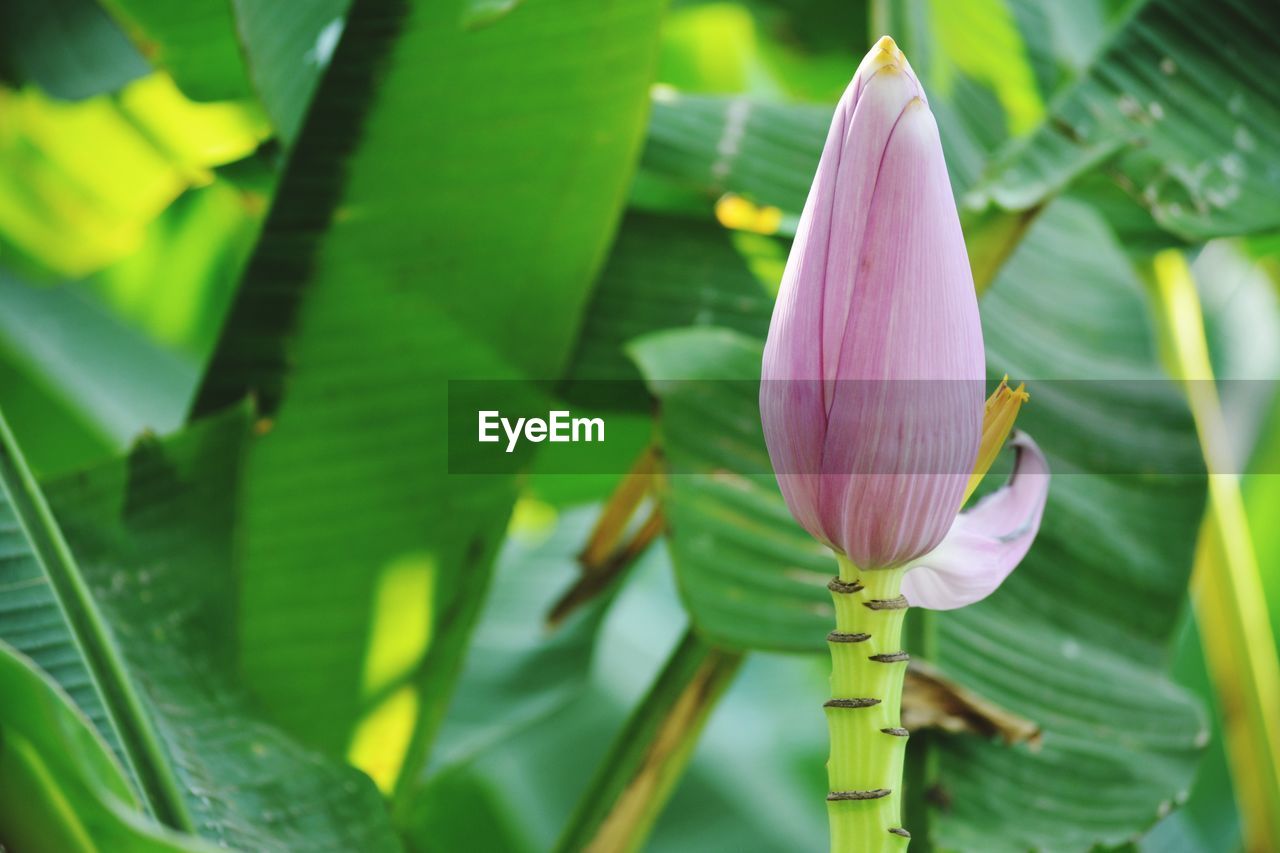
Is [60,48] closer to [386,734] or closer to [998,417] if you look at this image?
[386,734]

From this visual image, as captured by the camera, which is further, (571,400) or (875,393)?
(571,400)

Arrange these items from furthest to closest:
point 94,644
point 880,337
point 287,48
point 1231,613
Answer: point 1231,613 → point 287,48 → point 94,644 → point 880,337

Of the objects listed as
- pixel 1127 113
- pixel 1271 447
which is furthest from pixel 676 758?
pixel 1271 447

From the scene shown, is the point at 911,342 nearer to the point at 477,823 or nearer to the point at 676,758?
A: the point at 676,758

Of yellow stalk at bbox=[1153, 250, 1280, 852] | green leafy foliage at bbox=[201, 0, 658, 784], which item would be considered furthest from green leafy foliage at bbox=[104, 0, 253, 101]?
yellow stalk at bbox=[1153, 250, 1280, 852]

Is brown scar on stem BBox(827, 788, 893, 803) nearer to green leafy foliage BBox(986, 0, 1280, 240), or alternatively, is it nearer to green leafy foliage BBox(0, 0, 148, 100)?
green leafy foliage BBox(986, 0, 1280, 240)

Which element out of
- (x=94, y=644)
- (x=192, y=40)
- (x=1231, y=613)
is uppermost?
(x=192, y=40)

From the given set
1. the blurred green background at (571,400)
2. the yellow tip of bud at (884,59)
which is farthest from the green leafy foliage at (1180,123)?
the yellow tip of bud at (884,59)

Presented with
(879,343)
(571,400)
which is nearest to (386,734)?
(571,400)
